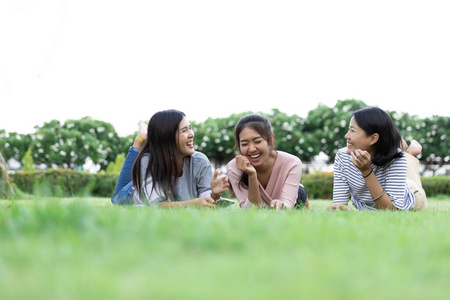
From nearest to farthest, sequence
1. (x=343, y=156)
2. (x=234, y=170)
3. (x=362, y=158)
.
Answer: (x=362, y=158)
(x=234, y=170)
(x=343, y=156)

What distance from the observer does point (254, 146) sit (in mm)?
5016

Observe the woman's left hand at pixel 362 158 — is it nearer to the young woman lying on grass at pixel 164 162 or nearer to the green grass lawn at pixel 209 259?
the young woman lying on grass at pixel 164 162

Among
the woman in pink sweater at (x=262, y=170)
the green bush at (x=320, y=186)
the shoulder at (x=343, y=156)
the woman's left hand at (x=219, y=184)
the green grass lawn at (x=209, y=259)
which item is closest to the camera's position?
the green grass lawn at (x=209, y=259)

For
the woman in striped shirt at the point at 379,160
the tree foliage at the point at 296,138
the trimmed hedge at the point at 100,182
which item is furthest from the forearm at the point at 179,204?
the tree foliage at the point at 296,138

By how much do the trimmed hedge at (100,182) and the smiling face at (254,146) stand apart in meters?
9.14

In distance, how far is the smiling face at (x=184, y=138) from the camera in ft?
16.8

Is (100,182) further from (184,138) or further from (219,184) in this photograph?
(219,184)

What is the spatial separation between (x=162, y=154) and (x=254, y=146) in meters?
1.02

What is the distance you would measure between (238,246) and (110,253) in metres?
0.52

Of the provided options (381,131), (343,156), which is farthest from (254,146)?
(381,131)

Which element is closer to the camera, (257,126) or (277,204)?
(277,204)

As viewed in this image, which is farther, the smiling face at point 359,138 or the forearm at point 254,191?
the smiling face at point 359,138

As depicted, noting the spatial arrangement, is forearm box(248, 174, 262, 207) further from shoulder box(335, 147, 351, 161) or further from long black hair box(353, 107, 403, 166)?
long black hair box(353, 107, 403, 166)

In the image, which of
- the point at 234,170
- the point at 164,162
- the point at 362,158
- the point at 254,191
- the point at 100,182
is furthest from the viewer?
the point at 100,182
